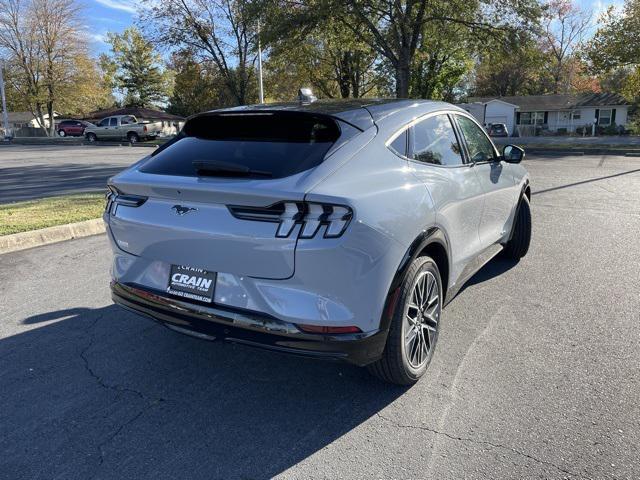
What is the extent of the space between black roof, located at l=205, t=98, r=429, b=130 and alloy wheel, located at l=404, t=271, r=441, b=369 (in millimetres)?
1032

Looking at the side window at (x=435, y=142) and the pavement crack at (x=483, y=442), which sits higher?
the side window at (x=435, y=142)

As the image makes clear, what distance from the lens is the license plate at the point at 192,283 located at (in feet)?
9.23

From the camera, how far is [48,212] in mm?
7770

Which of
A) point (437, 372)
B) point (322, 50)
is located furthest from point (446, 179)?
point (322, 50)

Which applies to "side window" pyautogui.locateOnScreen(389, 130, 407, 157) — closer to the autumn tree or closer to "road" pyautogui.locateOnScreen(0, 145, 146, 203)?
"road" pyautogui.locateOnScreen(0, 145, 146, 203)

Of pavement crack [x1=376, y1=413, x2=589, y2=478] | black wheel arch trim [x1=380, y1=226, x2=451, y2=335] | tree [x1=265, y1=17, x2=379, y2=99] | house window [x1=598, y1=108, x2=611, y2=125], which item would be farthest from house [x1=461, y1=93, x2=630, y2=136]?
pavement crack [x1=376, y1=413, x2=589, y2=478]

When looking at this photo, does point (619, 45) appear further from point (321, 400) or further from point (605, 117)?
point (321, 400)

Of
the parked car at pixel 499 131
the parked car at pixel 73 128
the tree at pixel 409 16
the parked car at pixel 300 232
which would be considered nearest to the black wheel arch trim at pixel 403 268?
the parked car at pixel 300 232

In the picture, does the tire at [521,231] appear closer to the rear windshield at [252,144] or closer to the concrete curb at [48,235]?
the rear windshield at [252,144]

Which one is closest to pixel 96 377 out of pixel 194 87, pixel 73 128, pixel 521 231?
pixel 521 231

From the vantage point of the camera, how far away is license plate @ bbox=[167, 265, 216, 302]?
281 cm

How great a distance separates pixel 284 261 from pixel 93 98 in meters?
53.0

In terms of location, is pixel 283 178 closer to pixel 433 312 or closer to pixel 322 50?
pixel 433 312

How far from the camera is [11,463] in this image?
8.14 ft
